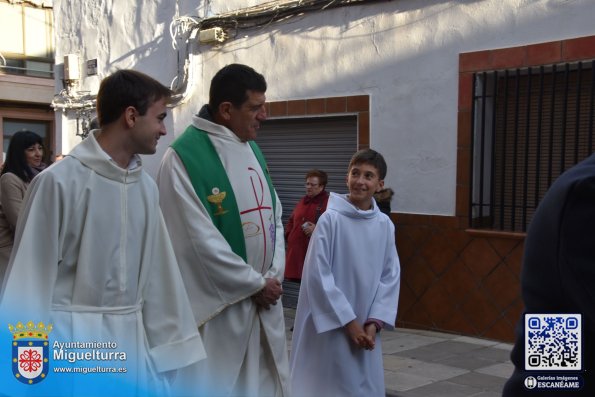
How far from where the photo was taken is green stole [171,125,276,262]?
134 inches

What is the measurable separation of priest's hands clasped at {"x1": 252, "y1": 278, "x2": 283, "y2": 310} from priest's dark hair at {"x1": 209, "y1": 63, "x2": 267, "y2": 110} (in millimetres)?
849

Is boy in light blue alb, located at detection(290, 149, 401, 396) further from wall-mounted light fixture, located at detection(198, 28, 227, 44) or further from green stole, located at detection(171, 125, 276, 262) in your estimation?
wall-mounted light fixture, located at detection(198, 28, 227, 44)

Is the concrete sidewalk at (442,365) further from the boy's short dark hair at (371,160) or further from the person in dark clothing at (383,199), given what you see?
the boy's short dark hair at (371,160)

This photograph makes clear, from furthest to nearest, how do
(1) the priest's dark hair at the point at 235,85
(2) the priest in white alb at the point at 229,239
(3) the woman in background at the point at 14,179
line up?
1. (3) the woman in background at the point at 14,179
2. (1) the priest's dark hair at the point at 235,85
3. (2) the priest in white alb at the point at 229,239

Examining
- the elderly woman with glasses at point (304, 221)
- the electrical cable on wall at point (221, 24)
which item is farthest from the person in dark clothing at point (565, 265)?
the electrical cable on wall at point (221, 24)

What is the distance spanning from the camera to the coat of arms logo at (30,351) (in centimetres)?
262

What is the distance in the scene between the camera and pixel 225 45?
32.0ft

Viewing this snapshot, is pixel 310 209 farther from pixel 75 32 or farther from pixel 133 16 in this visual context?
pixel 75 32

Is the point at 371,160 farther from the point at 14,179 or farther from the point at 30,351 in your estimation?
the point at 14,179

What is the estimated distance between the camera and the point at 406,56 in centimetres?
763

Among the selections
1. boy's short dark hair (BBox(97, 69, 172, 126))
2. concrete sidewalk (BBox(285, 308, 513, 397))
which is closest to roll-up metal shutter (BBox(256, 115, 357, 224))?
concrete sidewalk (BBox(285, 308, 513, 397))

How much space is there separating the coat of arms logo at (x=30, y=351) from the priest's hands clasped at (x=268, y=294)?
3.48ft

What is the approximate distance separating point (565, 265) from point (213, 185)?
2.01 m

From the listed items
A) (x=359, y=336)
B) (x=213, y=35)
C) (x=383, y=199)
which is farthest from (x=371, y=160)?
(x=213, y=35)
